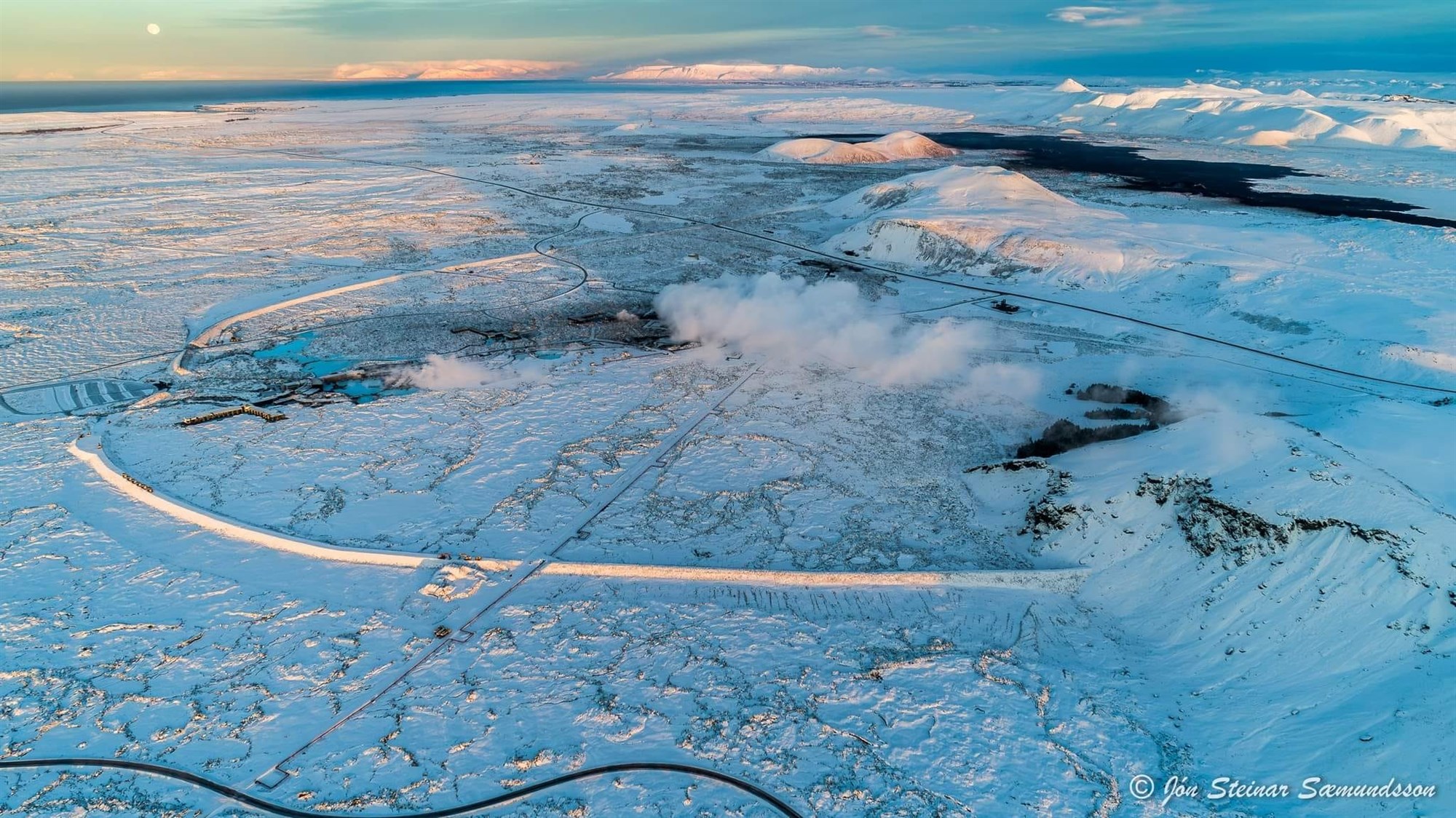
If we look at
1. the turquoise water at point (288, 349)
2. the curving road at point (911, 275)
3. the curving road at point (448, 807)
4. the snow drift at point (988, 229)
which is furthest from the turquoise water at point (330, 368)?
the snow drift at point (988, 229)

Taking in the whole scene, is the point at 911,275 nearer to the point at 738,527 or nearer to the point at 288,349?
the point at 738,527

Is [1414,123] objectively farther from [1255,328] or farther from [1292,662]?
[1292,662]

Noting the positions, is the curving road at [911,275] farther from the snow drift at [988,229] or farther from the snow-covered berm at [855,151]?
the snow-covered berm at [855,151]

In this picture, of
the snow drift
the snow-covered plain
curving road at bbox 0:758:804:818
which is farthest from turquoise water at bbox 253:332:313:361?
the snow drift

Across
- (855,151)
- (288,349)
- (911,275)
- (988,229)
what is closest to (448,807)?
(288,349)

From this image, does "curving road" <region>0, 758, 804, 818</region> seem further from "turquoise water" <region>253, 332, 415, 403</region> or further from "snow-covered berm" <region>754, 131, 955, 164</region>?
"snow-covered berm" <region>754, 131, 955, 164</region>

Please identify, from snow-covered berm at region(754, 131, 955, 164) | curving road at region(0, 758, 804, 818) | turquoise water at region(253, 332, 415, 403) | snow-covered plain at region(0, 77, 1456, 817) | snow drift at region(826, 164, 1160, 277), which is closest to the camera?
curving road at region(0, 758, 804, 818)
